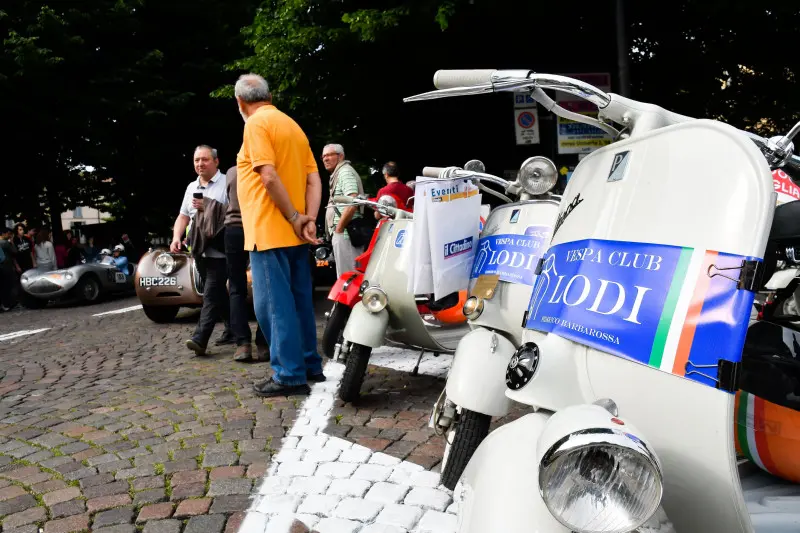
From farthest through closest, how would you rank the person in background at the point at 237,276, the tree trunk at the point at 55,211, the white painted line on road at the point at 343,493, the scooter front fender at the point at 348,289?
the tree trunk at the point at 55,211 → the person in background at the point at 237,276 → the scooter front fender at the point at 348,289 → the white painted line on road at the point at 343,493

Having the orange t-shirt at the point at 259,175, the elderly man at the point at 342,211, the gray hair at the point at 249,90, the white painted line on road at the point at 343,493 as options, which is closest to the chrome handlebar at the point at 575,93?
the white painted line on road at the point at 343,493

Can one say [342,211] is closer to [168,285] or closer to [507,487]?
[168,285]

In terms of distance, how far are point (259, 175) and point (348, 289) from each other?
1.01m

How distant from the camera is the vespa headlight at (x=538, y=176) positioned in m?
3.23

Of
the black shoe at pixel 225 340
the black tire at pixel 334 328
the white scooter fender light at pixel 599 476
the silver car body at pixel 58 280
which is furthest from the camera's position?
the silver car body at pixel 58 280

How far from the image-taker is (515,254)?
3.13 metres

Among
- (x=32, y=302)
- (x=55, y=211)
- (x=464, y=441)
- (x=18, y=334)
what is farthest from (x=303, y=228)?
(x=55, y=211)

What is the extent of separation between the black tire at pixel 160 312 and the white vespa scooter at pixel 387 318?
5036 mm

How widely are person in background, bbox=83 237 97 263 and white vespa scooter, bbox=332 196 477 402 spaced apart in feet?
46.8

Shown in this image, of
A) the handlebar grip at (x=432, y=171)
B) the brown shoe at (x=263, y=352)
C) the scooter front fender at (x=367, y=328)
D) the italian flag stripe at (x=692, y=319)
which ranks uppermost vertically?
the handlebar grip at (x=432, y=171)

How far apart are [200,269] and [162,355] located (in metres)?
0.83

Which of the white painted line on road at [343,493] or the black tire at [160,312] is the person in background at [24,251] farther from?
the white painted line on road at [343,493]

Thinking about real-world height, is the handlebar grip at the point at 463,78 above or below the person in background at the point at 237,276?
above

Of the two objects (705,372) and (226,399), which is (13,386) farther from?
(705,372)
